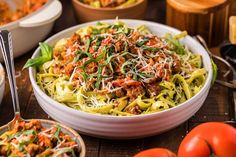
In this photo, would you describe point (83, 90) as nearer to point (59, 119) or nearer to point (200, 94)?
point (59, 119)

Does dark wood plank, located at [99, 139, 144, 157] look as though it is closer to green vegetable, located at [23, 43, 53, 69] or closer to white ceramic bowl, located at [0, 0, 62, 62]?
green vegetable, located at [23, 43, 53, 69]

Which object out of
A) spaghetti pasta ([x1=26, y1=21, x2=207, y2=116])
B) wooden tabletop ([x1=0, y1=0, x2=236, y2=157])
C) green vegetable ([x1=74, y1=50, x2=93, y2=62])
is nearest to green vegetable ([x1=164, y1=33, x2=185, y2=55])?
spaghetti pasta ([x1=26, y1=21, x2=207, y2=116])

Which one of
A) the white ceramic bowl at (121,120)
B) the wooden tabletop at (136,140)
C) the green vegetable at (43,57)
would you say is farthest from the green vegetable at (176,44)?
the green vegetable at (43,57)

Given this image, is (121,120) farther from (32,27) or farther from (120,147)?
(32,27)

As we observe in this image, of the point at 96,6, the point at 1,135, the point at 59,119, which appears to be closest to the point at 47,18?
the point at 96,6

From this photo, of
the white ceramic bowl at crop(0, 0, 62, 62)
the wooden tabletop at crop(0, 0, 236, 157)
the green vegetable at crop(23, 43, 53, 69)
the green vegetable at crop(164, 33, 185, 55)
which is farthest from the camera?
the white ceramic bowl at crop(0, 0, 62, 62)

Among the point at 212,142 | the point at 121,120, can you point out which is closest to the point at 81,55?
the point at 121,120
